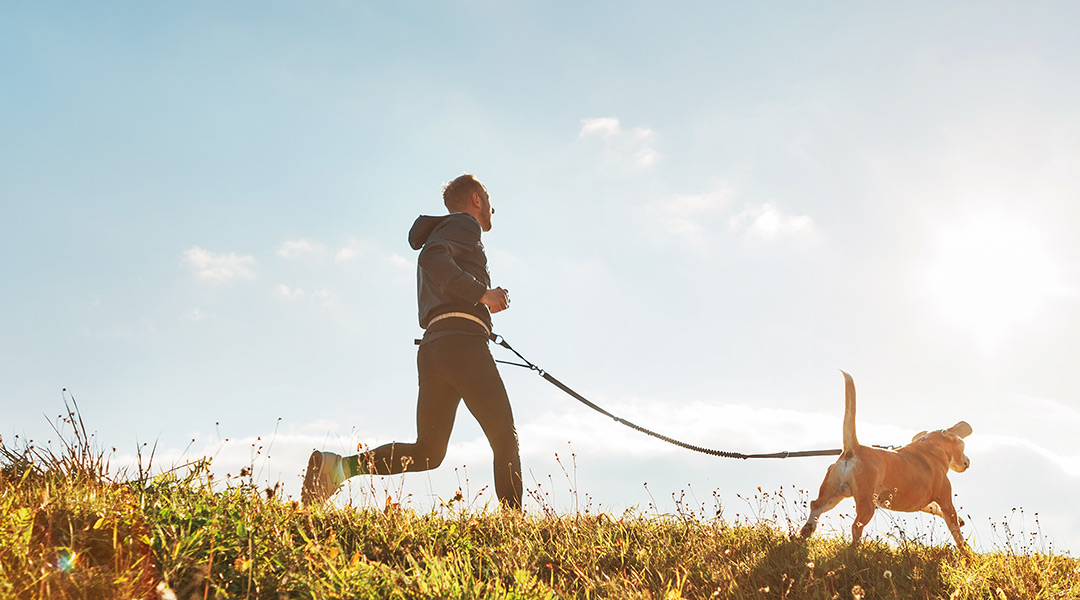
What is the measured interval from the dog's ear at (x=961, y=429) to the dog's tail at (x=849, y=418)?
1.52 metres

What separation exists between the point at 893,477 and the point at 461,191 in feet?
12.9

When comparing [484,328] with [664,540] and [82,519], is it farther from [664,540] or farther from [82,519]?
[82,519]

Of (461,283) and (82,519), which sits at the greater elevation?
(461,283)

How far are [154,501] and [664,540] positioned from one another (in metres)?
3.00

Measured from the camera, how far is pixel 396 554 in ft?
13.0

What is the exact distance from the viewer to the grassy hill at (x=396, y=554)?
3.01 metres

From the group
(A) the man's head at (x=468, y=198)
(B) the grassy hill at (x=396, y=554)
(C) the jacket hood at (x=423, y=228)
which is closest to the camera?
(B) the grassy hill at (x=396, y=554)

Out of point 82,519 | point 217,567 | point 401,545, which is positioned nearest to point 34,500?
point 82,519

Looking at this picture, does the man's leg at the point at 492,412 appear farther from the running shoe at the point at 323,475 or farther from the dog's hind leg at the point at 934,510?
the dog's hind leg at the point at 934,510

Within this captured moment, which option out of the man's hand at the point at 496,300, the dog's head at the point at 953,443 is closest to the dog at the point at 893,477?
the dog's head at the point at 953,443

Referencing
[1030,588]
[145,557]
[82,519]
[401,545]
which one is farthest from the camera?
[1030,588]

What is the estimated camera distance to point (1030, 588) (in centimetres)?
479

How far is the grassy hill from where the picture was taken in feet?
9.87

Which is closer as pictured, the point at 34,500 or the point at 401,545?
the point at 34,500
